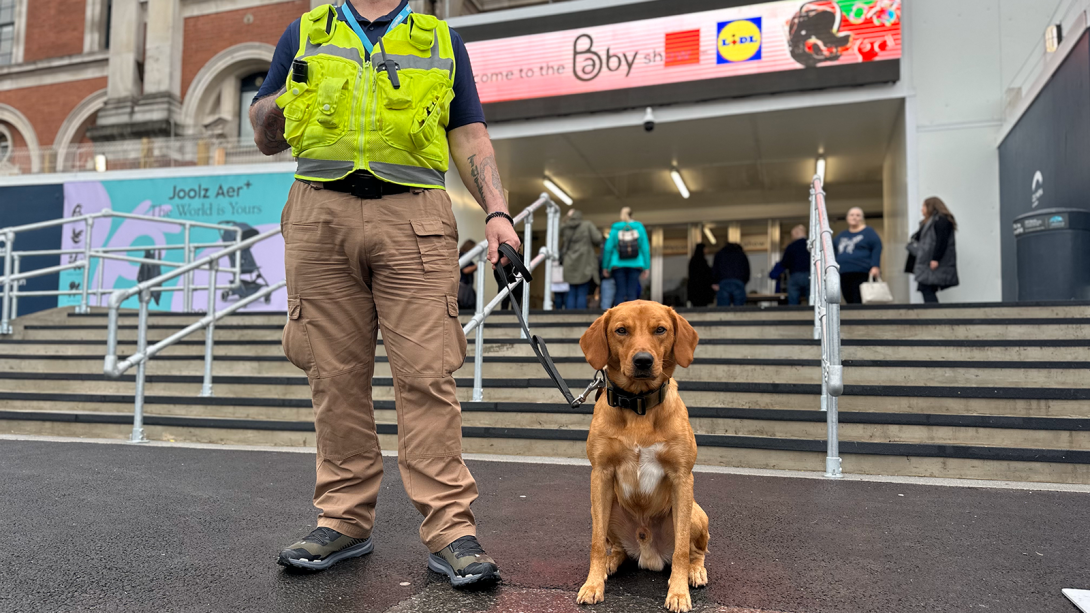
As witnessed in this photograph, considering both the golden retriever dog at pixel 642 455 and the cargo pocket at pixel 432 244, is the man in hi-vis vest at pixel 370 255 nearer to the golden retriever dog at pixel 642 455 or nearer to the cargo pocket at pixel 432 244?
the cargo pocket at pixel 432 244

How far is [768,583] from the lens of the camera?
7.48 feet

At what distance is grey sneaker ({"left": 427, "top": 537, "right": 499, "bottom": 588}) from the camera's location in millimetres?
2119

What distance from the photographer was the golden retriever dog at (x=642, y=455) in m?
2.15

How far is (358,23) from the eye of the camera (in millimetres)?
2441

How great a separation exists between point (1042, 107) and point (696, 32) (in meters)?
4.82

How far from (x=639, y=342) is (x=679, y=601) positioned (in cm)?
72

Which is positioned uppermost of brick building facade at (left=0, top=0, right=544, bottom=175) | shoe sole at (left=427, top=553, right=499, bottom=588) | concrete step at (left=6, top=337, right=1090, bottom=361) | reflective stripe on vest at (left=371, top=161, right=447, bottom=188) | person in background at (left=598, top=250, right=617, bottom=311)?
brick building facade at (left=0, top=0, right=544, bottom=175)

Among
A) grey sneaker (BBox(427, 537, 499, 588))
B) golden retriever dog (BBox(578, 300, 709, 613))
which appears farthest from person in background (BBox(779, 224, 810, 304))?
grey sneaker (BBox(427, 537, 499, 588))

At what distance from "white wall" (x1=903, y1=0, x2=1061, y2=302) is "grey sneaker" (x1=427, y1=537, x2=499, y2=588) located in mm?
9672

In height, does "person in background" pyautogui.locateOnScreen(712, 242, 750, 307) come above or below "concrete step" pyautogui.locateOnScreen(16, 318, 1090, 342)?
above

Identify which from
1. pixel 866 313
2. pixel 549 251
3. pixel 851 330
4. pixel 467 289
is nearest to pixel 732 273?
pixel 549 251

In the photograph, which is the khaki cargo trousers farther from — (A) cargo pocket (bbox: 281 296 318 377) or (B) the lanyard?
(B) the lanyard

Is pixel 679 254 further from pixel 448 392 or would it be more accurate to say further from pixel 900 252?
pixel 448 392

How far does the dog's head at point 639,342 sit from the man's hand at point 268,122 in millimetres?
1188
